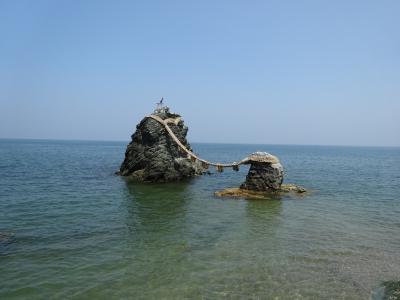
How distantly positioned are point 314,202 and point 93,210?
1619cm

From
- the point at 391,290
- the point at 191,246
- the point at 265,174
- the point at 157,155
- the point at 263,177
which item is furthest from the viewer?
the point at 157,155

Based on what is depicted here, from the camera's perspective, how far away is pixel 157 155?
128 feet

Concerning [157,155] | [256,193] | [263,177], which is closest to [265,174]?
[263,177]

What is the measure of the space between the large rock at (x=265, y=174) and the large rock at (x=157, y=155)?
992 centimetres

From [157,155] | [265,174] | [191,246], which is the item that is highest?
[157,155]

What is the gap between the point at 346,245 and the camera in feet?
59.8

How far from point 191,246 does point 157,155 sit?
2230 centimetres

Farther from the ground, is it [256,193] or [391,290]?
[256,193]

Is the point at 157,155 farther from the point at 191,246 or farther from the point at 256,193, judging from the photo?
the point at 191,246

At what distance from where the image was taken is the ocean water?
42.4ft

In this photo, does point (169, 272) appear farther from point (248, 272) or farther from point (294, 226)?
point (294, 226)

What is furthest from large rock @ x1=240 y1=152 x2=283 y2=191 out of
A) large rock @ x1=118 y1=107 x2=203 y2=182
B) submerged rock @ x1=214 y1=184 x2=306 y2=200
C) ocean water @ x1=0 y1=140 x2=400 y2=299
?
large rock @ x1=118 y1=107 x2=203 y2=182

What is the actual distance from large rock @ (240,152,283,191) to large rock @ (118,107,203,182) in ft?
32.6

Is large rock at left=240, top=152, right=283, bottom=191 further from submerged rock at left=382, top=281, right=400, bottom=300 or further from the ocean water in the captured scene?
submerged rock at left=382, top=281, right=400, bottom=300
